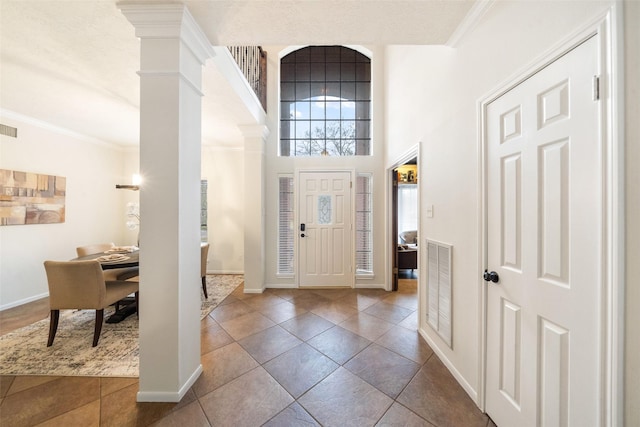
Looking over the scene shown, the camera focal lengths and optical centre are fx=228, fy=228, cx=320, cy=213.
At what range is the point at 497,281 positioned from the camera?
1327mm

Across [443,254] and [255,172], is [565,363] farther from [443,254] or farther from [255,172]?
[255,172]

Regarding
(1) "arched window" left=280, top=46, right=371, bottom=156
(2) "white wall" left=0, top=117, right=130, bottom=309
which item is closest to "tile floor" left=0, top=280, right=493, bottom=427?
→ (2) "white wall" left=0, top=117, right=130, bottom=309

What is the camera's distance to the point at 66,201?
3.63m

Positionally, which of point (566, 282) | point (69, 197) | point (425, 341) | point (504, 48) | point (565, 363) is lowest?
point (425, 341)

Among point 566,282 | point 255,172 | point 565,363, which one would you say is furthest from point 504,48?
point 255,172

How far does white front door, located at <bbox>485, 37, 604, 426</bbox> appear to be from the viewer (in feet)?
2.82

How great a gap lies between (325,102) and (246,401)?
4.14 m

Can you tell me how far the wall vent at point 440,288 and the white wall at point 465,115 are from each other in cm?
7

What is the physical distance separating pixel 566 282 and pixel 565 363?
34 cm

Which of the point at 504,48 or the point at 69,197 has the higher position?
the point at 504,48

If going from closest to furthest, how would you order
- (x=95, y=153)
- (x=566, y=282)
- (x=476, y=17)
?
(x=566, y=282) < (x=476, y=17) < (x=95, y=153)

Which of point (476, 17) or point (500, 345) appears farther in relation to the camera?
point (476, 17)

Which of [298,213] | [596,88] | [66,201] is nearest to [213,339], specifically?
[298,213]

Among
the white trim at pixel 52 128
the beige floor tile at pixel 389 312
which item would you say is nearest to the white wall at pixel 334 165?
the beige floor tile at pixel 389 312
